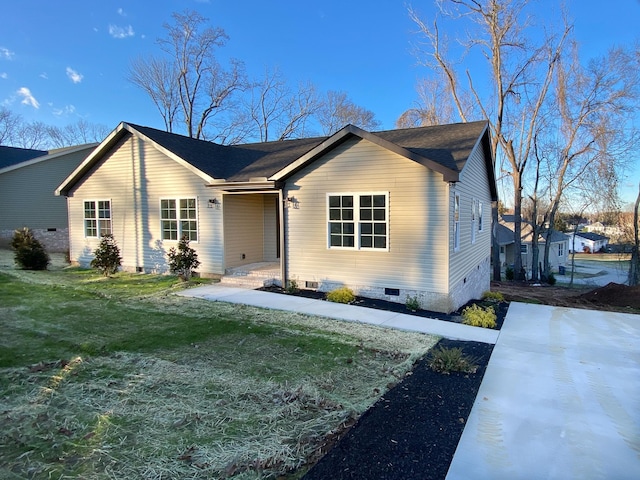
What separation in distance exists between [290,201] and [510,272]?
2167 cm

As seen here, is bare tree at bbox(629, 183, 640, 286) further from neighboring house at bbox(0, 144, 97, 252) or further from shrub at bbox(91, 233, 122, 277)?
neighboring house at bbox(0, 144, 97, 252)

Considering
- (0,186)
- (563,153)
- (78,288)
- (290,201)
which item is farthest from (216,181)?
(563,153)

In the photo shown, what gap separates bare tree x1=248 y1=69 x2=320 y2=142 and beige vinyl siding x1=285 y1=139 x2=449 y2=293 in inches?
946

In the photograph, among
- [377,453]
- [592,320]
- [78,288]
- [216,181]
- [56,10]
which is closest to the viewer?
[377,453]

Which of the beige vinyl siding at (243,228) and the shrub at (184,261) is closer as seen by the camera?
the shrub at (184,261)

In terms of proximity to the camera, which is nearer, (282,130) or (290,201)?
(290,201)

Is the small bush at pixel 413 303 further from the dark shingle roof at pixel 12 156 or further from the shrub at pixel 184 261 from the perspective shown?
the dark shingle roof at pixel 12 156

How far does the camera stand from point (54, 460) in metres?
2.93

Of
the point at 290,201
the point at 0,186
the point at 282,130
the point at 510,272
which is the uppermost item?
the point at 282,130

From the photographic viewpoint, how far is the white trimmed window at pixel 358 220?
9289mm

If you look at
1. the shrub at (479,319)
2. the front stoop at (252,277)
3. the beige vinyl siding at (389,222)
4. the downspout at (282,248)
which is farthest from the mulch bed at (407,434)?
the front stoop at (252,277)

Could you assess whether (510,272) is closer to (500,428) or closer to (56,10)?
(500,428)

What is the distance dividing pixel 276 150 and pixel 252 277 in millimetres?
5374

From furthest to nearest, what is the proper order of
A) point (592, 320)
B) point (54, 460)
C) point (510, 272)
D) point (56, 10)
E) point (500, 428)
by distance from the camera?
point (510, 272), point (56, 10), point (592, 320), point (500, 428), point (54, 460)
